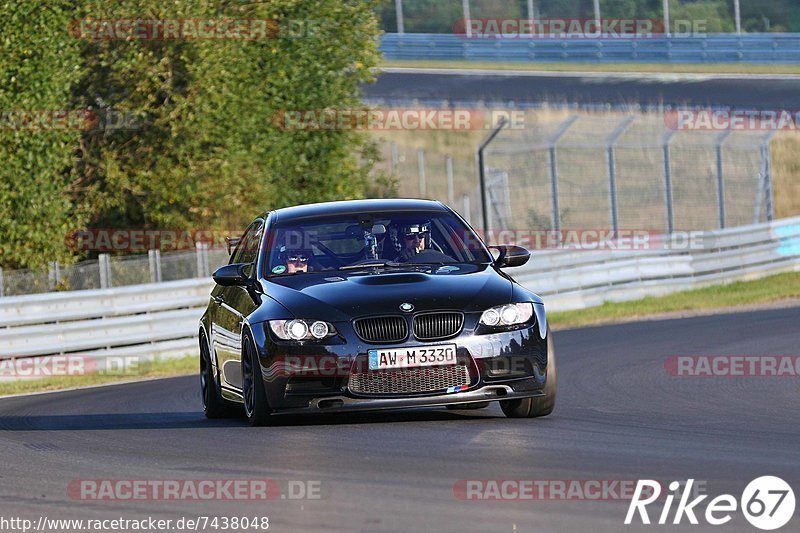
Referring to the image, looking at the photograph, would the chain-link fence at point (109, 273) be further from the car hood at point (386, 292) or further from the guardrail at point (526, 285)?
the car hood at point (386, 292)

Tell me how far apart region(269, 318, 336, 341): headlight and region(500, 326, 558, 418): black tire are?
1.42 m

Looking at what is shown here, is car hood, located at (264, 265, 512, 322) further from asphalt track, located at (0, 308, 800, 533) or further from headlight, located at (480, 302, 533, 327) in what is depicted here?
asphalt track, located at (0, 308, 800, 533)

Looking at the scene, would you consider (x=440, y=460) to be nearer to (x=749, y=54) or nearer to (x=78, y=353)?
(x=78, y=353)

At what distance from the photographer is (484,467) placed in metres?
8.17

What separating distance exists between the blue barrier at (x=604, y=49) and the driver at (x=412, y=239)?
34.1 m

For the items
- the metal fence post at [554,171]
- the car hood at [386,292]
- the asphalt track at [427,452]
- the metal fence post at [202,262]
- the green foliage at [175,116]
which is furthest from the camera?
the metal fence post at [554,171]

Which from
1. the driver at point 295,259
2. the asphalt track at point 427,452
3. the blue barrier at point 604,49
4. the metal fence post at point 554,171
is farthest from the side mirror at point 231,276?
the blue barrier at point 604,49

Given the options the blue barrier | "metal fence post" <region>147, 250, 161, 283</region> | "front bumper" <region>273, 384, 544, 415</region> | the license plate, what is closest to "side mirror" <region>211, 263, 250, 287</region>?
"front bumper" <region>273, 384, 544, 415</region>

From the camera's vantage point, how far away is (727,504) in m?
6.82

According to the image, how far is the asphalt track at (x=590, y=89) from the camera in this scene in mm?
42781

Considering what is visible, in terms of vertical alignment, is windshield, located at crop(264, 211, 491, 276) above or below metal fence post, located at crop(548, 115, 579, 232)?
above

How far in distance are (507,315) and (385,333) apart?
2.59ft

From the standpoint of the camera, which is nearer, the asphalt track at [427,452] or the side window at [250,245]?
the asphalt track at [427,452]

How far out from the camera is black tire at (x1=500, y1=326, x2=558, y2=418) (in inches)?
413
